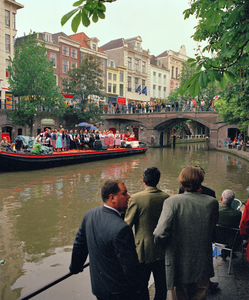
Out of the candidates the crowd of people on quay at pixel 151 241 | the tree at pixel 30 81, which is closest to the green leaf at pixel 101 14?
the crowd of people on quay at pixel 151 241

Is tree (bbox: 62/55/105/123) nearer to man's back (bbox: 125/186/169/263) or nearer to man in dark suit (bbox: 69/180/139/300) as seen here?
man's back (bbox: 125/186/169/263)

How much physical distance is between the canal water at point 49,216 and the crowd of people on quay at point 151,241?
189cm

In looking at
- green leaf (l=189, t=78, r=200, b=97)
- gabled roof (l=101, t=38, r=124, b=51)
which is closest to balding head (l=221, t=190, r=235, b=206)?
green leaf (l=189, t=78, r=200, b=97)

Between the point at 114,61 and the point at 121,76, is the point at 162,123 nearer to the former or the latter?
the point at 121,76

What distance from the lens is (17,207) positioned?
8.41 meters

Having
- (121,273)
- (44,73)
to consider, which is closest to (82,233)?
(121,273)

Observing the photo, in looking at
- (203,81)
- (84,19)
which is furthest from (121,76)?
(84,19)

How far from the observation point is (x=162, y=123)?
3478 centimetres

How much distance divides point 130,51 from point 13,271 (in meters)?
44.7

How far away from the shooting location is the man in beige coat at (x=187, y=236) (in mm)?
2369

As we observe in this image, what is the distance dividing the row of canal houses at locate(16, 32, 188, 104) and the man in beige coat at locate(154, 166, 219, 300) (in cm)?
3299

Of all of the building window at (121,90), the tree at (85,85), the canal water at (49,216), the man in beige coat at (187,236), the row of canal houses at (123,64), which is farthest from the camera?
the building window at (121,90)

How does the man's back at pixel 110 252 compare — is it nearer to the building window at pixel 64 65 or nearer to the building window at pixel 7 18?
the building window at pixel 7 18

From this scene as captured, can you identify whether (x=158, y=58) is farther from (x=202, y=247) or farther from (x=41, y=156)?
(x=202, y=247)
